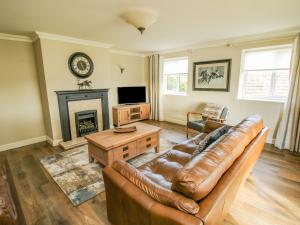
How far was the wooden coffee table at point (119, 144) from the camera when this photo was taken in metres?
2.43

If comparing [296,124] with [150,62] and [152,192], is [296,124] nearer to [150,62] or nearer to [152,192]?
[152,192]

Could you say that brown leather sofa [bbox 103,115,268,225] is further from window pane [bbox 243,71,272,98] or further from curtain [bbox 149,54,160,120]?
curtain [bbox 149,54,160,120]

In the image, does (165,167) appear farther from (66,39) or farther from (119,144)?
(66,39)

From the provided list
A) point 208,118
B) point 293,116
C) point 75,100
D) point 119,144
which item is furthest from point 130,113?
point 293,116

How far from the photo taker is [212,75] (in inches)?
169

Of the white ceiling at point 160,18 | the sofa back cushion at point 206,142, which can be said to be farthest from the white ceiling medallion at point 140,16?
the sofa back cushion at point 206,142

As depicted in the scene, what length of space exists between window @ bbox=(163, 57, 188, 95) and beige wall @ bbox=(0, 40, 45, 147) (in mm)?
3761

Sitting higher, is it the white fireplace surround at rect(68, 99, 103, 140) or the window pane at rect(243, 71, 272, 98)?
the window pane at rect(243, 71, 272, 98)

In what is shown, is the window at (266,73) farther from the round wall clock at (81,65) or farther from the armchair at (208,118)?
the round wall clock at (81,65)

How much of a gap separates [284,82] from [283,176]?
6.56ft

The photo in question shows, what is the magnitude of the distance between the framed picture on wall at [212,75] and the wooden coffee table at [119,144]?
2.26 metres

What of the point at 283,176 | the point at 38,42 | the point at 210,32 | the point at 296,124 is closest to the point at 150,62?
the point at 210,32

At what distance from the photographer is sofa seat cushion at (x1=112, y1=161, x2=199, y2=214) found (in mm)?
907

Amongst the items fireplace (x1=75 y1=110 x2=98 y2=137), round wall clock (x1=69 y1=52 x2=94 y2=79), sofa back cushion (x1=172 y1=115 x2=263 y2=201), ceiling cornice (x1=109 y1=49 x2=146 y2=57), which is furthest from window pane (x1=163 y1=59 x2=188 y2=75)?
sofa back cushion (x1=172 y1=115 x2=263 y2=201)
